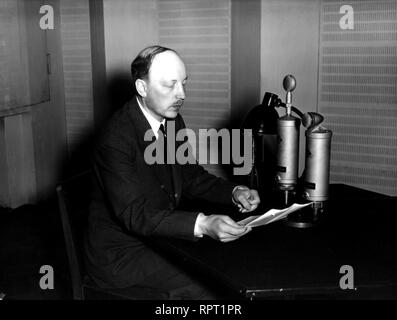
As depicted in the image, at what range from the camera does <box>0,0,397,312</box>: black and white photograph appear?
1.95 meters

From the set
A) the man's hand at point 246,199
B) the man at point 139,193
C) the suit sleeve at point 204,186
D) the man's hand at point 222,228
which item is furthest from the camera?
the suit sleeve at point 204,186

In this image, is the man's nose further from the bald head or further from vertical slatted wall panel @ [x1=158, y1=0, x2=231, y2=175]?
vertical slatted wall panel @ [x1=158, y1=0, x2=231, y2=175]

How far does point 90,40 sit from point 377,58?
2.37 meters

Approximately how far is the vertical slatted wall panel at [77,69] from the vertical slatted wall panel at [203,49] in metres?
0.72

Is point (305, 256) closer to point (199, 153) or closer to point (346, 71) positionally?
point (346, 71)

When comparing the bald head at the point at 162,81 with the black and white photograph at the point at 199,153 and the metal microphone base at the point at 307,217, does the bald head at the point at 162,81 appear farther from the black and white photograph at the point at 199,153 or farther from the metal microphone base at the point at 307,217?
the metal microphone base at the point at 307,217

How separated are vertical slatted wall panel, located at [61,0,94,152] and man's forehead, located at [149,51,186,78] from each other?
9.32ft

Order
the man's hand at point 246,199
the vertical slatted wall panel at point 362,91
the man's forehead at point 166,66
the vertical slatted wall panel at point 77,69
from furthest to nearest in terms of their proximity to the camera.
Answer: the vertical slatted wall panel at point 77,69 → the vertical slatted wall panel at point 362,91 → the man's hand at point 246,199 → the man's forehead at point 166,66

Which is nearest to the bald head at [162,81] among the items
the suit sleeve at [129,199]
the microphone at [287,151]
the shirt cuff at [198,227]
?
the suit sleeve at [129,199]

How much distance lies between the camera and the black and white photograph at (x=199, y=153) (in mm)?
1946

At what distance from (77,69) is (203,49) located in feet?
3.90

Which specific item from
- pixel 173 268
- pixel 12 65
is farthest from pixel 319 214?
pixel 12 65

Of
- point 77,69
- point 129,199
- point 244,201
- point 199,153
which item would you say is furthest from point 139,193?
point 77,69

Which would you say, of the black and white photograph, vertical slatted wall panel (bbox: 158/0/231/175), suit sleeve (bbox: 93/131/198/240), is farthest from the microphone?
vertical slatted wall panel (bbox: 158/0/231/175)
